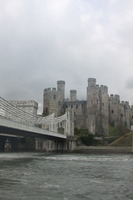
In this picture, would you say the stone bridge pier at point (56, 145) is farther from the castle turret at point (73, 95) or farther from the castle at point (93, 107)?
the castle turret at point (73, 95)

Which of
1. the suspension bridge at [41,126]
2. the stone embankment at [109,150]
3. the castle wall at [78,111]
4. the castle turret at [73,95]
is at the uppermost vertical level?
the castle turret at [73,95]

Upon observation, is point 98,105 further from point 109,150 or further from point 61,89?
point 109,150

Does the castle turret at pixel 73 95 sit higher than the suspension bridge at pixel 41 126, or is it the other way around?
the castle turret at pixel 73 95

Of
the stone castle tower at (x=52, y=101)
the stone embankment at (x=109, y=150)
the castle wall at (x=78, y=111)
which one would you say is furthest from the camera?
the stone castle tower at (x=52, y=101)

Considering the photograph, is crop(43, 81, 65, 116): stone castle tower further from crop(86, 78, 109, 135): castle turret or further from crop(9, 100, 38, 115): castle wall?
crop(86, 78, 109, 135): castle turret

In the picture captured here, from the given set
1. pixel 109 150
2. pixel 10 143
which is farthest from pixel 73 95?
pixel 109 150

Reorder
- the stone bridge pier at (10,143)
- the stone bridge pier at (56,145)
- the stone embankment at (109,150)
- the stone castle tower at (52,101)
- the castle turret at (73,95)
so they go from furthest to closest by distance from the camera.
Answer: the castle turret at (73,95), the stone castle tower at (52,101), the stone bridge pier at (10,143), the stone bridge pier at (56,145), the stone embankment at (109,150)

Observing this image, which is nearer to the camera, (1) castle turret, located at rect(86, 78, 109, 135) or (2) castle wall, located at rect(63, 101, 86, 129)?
(2) castle wall, located at rect(63, 101, 86, 129)

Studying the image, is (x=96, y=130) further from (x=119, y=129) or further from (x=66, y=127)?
(x=66, y=127)

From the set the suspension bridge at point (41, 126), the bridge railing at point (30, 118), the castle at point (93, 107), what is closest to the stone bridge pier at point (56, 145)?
the suspension bridge at point (41, 126)

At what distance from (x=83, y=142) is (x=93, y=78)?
19.5 metres

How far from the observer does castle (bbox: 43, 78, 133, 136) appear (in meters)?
69.7

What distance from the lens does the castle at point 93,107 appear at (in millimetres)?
69688

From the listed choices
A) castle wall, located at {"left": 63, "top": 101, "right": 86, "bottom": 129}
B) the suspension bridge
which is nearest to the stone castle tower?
castle wall, located at {"left": 63, "top": 101, "right": 86, "bottom": 129}
